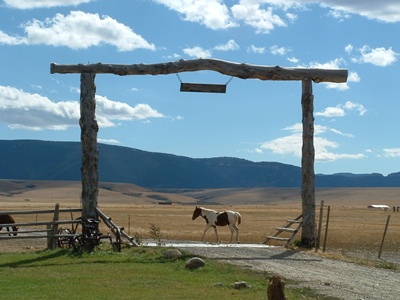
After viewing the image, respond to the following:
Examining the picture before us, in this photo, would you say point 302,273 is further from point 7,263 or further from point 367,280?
point 7,263

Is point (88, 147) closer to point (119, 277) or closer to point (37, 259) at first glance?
point (37, 259)

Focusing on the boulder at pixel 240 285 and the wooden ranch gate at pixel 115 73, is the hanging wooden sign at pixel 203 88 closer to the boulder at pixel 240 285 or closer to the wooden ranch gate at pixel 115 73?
the wooden ranch gate at pixel 115 73

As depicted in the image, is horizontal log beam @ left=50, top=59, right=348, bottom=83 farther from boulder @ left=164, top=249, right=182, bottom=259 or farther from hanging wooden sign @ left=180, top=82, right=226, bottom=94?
boulder @ left=164, top=249, right=182, bottom=259

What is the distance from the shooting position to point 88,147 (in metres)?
24.5

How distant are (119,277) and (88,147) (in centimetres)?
737

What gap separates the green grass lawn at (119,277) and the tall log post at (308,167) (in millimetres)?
6128

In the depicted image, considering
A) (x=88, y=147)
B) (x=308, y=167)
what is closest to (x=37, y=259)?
(x=88, y=147)

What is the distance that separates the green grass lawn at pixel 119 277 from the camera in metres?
15.3

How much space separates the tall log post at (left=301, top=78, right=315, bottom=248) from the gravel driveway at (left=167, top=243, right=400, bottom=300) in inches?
51.9

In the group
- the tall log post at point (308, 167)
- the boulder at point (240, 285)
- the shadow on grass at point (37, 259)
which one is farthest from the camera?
the tall log post at point (308, 167)

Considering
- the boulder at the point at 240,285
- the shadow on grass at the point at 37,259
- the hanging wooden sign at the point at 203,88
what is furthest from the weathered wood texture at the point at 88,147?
the boulder at the point at 240,285

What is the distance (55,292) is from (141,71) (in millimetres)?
11091

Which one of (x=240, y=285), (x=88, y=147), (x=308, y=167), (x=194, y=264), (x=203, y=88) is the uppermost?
(x=203, y=88)

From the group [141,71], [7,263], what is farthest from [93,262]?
[141,71]
